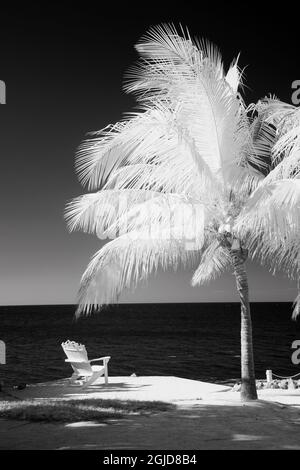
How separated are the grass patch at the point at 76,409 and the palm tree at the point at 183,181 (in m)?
1.89

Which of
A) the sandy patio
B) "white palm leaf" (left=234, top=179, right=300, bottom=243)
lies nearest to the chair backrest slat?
the sandy patio

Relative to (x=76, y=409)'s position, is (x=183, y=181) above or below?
above

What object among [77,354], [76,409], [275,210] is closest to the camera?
[275,210]

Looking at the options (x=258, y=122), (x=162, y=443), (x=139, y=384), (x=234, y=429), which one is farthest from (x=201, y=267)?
(x=162, y=443)

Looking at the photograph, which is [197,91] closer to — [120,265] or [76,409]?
[120,265]

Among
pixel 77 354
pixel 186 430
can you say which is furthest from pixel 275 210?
pixel 77 354

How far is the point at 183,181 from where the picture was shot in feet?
34.5

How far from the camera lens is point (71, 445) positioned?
659 cm

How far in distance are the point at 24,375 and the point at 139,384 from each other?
2211 cm

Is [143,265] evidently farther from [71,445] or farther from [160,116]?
[71,445]

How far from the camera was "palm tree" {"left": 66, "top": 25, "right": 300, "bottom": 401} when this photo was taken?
9453mm

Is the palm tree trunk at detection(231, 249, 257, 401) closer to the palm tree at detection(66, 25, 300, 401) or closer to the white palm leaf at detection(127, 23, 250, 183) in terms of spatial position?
the palm tree at detection(66, 25, 300, 401)

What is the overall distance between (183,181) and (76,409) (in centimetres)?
493

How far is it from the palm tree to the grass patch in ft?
6.21
